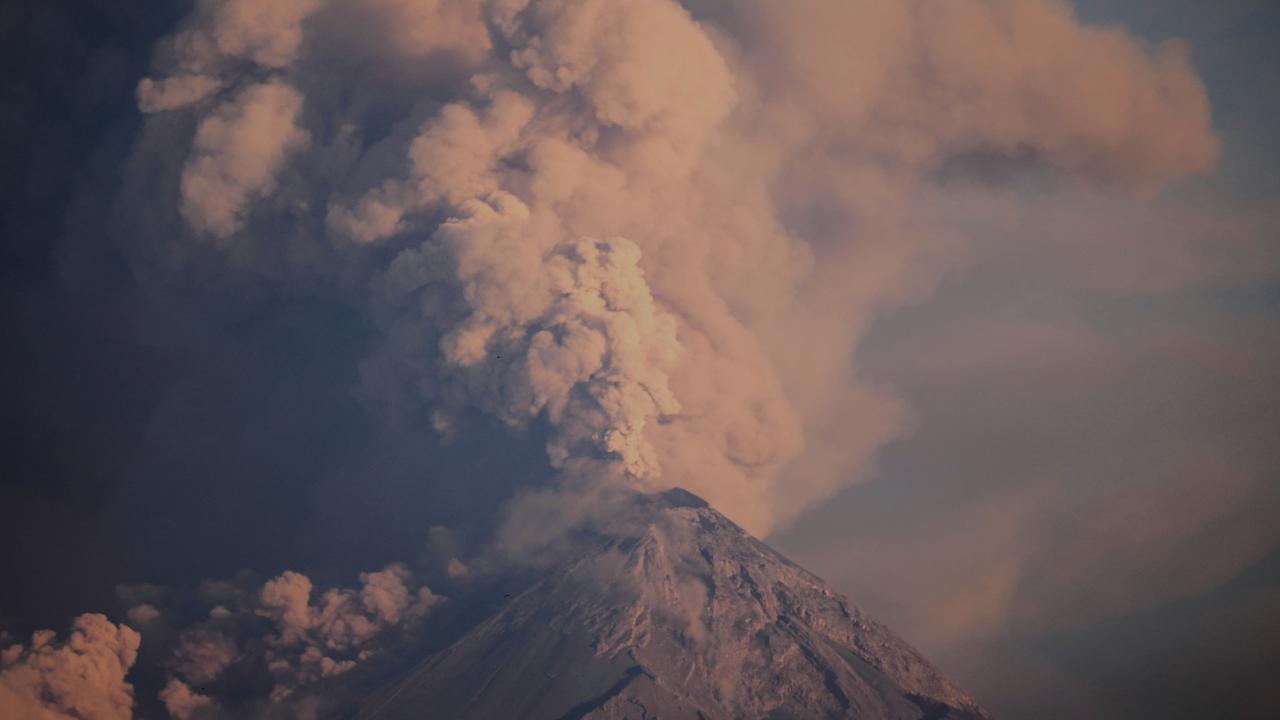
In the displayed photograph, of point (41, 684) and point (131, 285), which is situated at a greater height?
point (131, 285)

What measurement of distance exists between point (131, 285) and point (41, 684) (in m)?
17.8

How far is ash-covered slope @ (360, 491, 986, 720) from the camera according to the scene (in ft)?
119

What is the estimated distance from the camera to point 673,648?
38.2 m

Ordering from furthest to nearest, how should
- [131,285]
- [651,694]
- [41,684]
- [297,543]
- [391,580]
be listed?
[131,285], [297,543], [391,580], [651,694], [41,684]

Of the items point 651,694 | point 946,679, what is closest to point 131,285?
point 651,694

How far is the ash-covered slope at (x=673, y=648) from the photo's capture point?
36.2 m

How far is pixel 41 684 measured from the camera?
33125 millimetres

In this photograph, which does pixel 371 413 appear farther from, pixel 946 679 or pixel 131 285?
pixel 946 679

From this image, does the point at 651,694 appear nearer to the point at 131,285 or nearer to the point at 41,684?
the point at 41,684

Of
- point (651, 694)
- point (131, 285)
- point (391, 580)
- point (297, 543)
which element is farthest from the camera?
point (131, 285)

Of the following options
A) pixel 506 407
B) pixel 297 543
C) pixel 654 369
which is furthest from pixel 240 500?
pixel 654 369

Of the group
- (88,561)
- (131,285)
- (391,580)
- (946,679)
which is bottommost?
(88,561)

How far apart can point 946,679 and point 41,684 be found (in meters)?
30.3

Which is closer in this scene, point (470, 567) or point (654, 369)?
point (654, 369)
